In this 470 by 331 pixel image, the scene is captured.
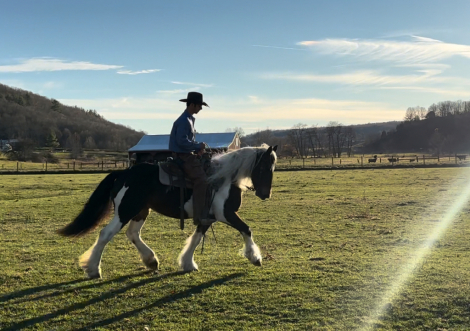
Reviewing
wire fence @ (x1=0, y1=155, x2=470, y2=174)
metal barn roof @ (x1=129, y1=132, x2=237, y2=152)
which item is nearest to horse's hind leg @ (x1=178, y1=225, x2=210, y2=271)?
wire fence @ (x1=0, y1=155, x2=470, y2=174)

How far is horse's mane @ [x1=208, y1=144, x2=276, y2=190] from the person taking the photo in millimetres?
6270

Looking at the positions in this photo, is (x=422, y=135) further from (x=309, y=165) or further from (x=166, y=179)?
(x=166, y=179)

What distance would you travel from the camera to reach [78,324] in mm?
4391

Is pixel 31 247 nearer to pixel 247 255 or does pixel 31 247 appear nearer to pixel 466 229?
pixel 247 255

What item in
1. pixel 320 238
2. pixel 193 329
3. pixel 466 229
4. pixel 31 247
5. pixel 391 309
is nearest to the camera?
pixel 193 329

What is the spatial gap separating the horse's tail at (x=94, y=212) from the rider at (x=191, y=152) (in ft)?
3.66

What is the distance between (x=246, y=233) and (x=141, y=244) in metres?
1.80

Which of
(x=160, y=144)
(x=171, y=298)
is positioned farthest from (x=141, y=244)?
(x=160, y=144)

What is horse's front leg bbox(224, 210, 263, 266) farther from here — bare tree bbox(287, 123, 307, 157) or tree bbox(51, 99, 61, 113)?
tree bbox(51, 99, 61, 113)

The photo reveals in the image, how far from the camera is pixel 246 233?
20.4 feet

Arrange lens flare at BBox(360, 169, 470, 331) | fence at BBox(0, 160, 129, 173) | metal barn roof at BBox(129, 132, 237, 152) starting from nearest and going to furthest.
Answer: lens flare at BBox(360, 169, 470, 331) → fence at BBox(0, 160, 129, 173) → metal barn roof at BBox(129, 132, 237, 152)

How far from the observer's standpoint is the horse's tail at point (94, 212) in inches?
249

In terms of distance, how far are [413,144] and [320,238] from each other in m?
150

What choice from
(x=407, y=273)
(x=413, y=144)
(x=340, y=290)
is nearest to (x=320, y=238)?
(x=407, y=273)
